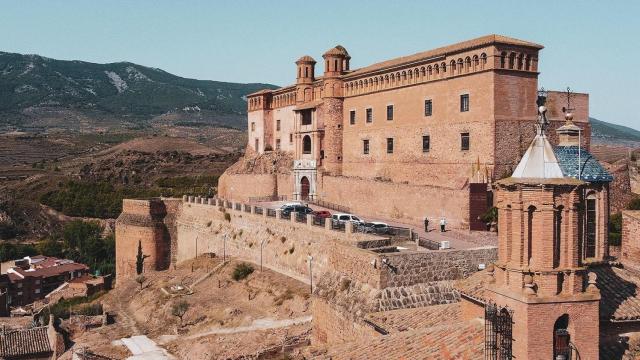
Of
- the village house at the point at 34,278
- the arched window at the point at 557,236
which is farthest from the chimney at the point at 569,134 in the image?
the village house at the point at 34,278

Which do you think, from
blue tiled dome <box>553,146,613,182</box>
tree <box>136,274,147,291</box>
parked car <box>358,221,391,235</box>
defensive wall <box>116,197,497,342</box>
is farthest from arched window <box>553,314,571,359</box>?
tree <box>136,274,147,291</box>

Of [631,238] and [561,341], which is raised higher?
[631,238]

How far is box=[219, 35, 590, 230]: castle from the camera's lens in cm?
2881

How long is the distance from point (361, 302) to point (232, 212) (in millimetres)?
18319

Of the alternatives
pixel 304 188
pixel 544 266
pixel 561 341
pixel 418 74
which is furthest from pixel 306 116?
pixel 561 341

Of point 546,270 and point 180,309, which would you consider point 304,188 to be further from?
point 546,270

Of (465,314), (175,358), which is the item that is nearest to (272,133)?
(175,358)

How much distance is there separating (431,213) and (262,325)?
10492 mm

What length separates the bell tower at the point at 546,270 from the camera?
10055 mm

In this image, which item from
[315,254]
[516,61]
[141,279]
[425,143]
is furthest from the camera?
[141,279]

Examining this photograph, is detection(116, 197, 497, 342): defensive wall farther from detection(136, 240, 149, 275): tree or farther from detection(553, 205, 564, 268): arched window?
detection(553, 205, 564, 268): arched window

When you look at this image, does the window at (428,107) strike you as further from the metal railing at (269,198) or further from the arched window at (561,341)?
the arched window at (561,341)

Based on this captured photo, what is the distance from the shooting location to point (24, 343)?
97.2 ft

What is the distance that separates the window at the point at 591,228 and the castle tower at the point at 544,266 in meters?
2.71
